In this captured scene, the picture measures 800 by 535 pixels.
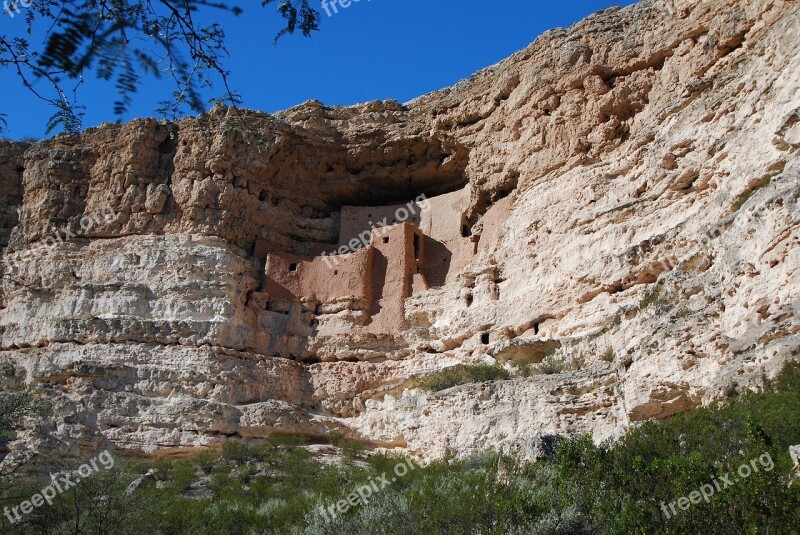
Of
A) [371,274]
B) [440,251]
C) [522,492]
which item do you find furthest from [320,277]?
[522,492]

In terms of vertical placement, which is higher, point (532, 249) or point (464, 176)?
point (464, 176)

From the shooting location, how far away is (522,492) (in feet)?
31.1

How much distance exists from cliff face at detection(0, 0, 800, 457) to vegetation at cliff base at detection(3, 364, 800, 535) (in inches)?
46.3

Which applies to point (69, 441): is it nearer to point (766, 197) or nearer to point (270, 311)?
point (270, 311)

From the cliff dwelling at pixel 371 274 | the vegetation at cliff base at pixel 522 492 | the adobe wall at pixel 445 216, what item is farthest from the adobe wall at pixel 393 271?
the vegetation at cliff base at pixel 522 492

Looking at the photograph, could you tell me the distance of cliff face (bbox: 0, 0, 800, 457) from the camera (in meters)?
13.7

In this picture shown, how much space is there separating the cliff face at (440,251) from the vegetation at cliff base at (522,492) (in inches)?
46.3

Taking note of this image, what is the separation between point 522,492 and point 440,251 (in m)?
13.3

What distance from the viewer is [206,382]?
19344 mm

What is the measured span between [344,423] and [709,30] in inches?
442

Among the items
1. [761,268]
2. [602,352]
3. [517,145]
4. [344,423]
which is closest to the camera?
[761,268]

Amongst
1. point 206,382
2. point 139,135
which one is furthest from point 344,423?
point 139,135

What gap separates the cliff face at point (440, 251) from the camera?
13664 millimetres

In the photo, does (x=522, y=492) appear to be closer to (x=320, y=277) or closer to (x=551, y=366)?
(x=551, y=366)
